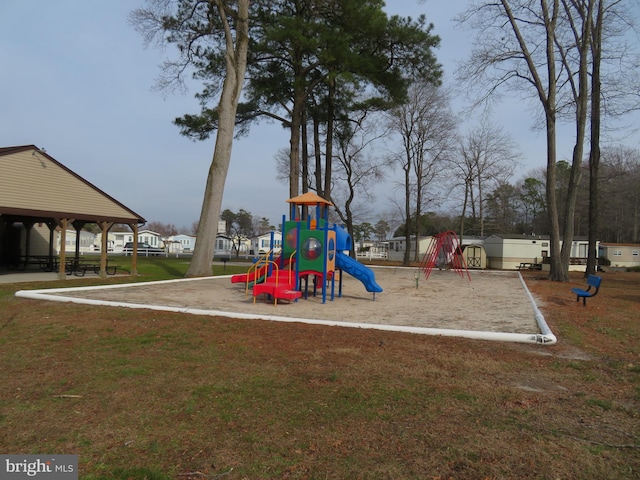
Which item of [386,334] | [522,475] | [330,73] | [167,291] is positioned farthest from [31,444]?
[330,73]

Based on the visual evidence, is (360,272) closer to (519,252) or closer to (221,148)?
(221,148)

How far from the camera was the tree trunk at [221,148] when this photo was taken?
16109 millimetres

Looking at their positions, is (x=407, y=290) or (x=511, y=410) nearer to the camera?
(x=511, y=410)

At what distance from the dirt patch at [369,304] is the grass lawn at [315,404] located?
154 cm

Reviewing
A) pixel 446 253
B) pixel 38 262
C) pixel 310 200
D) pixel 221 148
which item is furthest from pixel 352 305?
pixel 38 262

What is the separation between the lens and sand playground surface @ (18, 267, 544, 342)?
7.86m

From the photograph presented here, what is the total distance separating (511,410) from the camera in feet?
12.1

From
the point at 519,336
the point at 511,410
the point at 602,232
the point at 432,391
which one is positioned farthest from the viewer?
the point at 602,232

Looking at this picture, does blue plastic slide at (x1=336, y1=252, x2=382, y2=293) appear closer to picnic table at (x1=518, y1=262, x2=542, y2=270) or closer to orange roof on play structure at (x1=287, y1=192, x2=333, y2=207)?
orange roof on play structure at (x1=287, y1=192, x2=333, y2=207)

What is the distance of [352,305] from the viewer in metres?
10.3

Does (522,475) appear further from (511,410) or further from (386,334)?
(386,334)

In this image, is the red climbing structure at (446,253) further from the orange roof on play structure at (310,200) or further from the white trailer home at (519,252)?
the white trailer home at (519,252)

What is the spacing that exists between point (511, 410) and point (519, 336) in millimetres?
3098

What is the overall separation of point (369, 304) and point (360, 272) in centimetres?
88
